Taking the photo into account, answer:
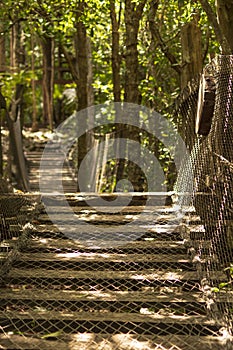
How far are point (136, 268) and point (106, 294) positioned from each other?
1.49 feet

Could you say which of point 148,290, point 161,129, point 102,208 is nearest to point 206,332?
point 148,290

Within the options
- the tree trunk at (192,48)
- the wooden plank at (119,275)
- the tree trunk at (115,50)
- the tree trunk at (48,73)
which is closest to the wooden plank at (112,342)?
the wooden plank at (119,275)

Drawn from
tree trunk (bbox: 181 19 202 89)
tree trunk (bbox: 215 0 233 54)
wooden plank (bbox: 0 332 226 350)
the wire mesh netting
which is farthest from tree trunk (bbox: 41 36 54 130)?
wooden plank (bbox: 0 332 226 350)

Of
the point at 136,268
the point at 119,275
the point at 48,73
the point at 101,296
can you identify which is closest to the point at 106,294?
the point at 101,296

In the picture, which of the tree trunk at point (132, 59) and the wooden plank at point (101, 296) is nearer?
the wooden plank at point (101, 296)

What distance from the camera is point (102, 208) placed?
509 cm

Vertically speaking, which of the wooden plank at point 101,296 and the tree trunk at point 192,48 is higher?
the tree trunk at point 192,48

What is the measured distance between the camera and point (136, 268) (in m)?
3.57

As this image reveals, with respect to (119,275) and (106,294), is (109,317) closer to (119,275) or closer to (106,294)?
(106,294)

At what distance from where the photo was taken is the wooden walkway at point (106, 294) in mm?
2625

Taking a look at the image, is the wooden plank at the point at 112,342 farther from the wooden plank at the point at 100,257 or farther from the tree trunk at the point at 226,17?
the tree trunk at the point at 226,17

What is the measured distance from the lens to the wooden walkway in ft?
8.61

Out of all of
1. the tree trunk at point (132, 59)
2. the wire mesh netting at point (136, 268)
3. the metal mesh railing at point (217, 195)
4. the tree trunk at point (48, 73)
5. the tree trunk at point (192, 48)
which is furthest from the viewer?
the tree trunk at point (48, 73)

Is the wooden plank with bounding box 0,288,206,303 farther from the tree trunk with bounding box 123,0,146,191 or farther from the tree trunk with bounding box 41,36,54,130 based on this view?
the tree trunk with bounding box 41,36,54,130
